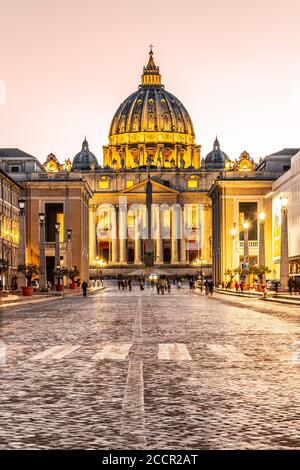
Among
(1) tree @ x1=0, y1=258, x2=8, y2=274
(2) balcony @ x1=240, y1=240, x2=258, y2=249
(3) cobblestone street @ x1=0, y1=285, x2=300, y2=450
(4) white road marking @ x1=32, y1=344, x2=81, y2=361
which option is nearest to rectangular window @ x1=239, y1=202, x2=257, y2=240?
(2) balcony @ x1=240, y1=240, x2=258, y2=249

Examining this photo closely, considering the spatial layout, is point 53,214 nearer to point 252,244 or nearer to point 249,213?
point 249,213

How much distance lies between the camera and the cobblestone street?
9.17 metres

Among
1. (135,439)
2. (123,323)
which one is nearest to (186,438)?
(135,439)

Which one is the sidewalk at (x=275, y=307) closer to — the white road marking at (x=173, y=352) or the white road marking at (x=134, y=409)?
the white road marking at (x=173, y=352)

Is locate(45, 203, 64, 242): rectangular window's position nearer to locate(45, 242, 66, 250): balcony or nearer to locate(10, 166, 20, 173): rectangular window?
locate(45, 242, 66, 250): balcony

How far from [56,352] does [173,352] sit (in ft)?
7.52

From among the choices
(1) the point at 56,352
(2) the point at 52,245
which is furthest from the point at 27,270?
(1) the point at 56,352

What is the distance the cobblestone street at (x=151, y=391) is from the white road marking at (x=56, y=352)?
0.02 metres

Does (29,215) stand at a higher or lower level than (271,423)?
higher

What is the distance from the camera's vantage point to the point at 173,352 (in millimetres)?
18766

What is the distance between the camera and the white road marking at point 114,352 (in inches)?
699

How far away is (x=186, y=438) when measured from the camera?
9062 mm
